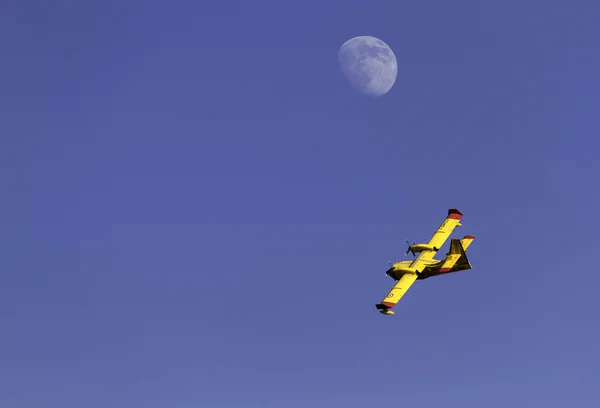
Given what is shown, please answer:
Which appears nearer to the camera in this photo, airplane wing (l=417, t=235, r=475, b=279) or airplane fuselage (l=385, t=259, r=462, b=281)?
airplane wing (l=417, t=235, r=475, b=279)

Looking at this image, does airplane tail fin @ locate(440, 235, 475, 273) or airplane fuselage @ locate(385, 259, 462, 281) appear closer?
→ airplane tail fin @ locate(440, 235, 475, 273)

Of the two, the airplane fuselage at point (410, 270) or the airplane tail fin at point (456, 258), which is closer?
the airplane tail fin at point (456, 258)

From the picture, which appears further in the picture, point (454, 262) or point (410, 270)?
point (410, 270)

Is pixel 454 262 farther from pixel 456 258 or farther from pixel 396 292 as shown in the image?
pixel 396 292

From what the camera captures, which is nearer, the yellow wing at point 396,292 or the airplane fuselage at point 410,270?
the yellow wing at point 396,292

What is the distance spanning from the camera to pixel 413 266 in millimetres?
194500

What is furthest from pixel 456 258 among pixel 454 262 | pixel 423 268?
pixel 423 268

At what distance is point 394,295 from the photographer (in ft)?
613

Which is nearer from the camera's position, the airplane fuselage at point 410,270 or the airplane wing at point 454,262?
the airplane wing at point 454,262

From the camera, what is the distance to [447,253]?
192 m

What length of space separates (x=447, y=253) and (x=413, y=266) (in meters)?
7.28

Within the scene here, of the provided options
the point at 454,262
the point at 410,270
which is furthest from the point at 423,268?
the point at 454,262

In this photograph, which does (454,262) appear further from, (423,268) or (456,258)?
(423,268)

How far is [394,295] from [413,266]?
10.3 metres
